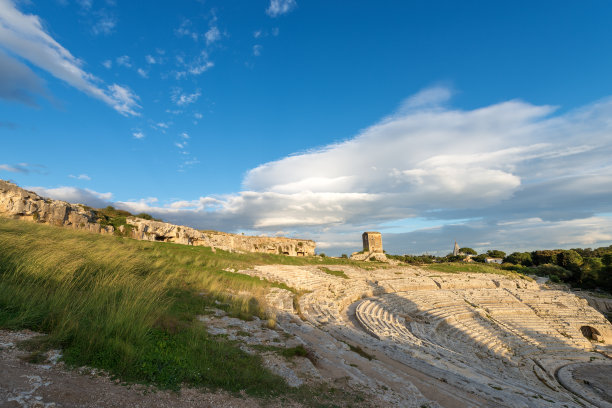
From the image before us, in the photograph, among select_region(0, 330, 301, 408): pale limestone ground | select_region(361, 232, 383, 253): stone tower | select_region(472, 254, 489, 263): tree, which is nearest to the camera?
select_region(0, 330, 301, 408): pale limestone ground

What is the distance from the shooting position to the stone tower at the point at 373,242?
52.7 meters

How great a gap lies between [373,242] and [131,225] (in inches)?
1560

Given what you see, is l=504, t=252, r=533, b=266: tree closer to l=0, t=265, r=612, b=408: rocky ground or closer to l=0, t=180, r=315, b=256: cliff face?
l=0, t=265, r=612, b=408: rocky ground

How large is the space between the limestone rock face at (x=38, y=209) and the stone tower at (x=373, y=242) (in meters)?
41.6

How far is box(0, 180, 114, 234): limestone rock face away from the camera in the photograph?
20531mm

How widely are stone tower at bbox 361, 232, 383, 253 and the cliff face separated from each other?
11.5 meters

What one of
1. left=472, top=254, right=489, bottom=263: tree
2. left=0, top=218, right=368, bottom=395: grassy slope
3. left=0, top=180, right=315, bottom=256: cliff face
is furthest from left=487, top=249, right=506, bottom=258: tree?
left=0, top=218, right=368, bottom=395: grassy slope

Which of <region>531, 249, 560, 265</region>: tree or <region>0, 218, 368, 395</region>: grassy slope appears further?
<region>531, 249, 560, 265</region>: tree

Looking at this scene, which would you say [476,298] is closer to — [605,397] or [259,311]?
[605,397]

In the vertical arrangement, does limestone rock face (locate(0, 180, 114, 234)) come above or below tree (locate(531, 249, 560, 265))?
above

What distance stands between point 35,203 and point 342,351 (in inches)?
1040

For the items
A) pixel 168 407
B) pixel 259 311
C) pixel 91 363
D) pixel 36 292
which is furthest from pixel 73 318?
pixel 259 311

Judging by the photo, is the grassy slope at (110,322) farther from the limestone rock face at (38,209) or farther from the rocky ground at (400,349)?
the limestone rock face at (38,209)

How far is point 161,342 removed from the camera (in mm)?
5613
